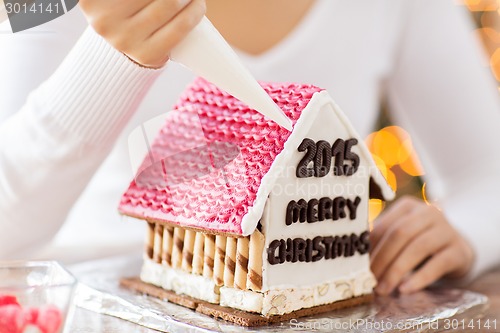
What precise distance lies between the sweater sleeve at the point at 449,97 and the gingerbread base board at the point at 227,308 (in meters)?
0.61

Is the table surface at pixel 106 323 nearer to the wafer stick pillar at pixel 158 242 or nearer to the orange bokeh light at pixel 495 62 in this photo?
the wafer stick pillar at pixel 158 242

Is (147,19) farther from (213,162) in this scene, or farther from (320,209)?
(320,209)

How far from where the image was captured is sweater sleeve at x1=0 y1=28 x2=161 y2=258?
80 cm

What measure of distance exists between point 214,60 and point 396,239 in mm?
467

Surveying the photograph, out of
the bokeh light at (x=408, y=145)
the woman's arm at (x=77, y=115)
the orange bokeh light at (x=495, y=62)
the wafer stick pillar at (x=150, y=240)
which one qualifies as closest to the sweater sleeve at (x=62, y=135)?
the woman's arm at (x=77, y=115)

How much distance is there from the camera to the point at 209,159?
82cm

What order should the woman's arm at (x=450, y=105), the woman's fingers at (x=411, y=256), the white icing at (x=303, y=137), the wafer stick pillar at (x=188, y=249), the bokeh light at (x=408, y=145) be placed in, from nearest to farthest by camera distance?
the white icing at (x=303, y=137), the wafer stick pillar at (x=188, y=249), the woman's fingers at (x=411, y=256), the woman's arm at (x=450, y=105), the bokeh light at (x=408, y=145)

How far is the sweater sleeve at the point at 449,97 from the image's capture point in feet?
4.74

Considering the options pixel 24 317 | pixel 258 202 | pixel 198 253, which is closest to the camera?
pixel 24 317

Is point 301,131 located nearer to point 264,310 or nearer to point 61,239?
point 264,310

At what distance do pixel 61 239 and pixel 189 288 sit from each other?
58 cm

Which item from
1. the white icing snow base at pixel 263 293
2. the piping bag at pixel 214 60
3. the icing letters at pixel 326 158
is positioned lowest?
the white icing snow base at pixel 263 293

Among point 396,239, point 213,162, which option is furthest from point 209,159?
point 396,239

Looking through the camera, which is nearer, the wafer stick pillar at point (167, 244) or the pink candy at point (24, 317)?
the pink candy at point (24, 317)
